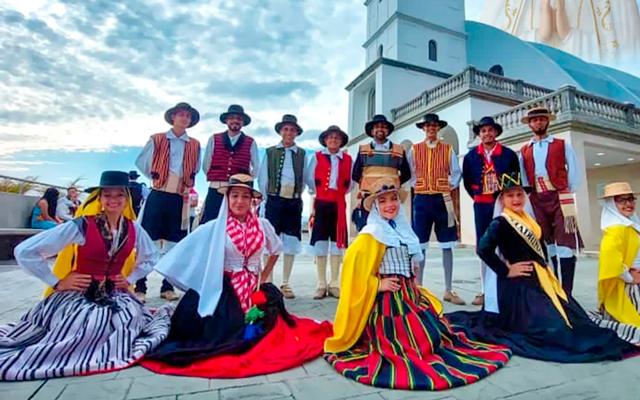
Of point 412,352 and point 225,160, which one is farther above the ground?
point 225,160

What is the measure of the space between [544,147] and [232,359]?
3.61 m

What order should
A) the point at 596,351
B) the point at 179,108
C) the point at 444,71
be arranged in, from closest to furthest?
the point at 596,351, the point at 179,108, the point at 444,71

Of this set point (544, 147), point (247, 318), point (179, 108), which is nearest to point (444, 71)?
point (544, 147)

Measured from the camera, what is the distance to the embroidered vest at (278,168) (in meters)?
4.06

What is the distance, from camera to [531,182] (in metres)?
3.69

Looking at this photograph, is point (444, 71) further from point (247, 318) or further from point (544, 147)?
point (247, 318)

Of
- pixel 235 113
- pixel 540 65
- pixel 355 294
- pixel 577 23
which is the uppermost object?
pixel 577 23

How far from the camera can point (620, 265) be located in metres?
2.73

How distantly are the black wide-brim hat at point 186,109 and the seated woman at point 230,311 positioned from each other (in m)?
1.68

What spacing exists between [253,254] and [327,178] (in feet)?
5.67

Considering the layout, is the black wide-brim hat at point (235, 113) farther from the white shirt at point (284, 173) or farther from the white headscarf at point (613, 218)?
the white headscarf at point (613, 218)

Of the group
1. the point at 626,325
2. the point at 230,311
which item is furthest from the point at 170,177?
the point at 626,325

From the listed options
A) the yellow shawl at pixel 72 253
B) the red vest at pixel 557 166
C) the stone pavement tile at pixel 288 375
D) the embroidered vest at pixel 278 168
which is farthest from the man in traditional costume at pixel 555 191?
the yellow shawl at pixel 72 253

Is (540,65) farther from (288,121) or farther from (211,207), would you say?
(211,207)
